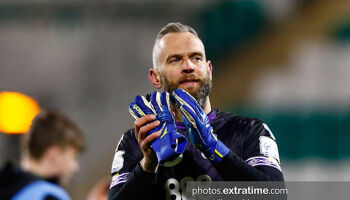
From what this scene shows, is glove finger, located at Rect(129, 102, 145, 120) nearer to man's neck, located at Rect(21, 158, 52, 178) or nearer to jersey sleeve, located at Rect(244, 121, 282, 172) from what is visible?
jersey sleeve, located at Rect(244, 121, 282, 172)

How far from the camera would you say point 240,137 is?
9.32 ft

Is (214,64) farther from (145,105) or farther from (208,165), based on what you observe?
(145,105)

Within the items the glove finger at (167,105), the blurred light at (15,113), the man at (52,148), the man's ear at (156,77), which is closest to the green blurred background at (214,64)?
the blurred light at (15,113)

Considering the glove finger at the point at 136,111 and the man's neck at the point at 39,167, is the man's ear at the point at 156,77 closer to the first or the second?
the glove finger at the point at 136,111

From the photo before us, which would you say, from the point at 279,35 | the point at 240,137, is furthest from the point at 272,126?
the point at 240,137

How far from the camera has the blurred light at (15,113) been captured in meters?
6.21

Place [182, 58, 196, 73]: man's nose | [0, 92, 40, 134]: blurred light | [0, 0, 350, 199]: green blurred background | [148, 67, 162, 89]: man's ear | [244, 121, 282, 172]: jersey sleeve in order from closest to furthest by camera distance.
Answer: [244, 121, 282, 172]: jersey sleeve, [182, 58, 196, 73]: man's nose, [148, 67, 162, 89]: man's ear, [0, 92, 40, 134]: blurred light, [0, 0, 350, 199]: green blurred background

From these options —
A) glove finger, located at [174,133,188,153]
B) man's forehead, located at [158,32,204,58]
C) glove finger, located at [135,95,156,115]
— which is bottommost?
glove finger, located at [174,133,188,153]

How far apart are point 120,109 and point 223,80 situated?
1.44 m

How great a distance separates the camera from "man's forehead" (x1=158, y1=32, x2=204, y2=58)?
9.52 feet

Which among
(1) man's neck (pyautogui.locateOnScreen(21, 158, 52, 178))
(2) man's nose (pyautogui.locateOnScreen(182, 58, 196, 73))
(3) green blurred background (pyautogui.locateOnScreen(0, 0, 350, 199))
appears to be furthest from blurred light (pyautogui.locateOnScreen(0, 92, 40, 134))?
(2) man's nose (pyautogui.locateOnScreen(182, 58, 196, 73))

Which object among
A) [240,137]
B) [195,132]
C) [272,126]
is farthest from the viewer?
[272,126]

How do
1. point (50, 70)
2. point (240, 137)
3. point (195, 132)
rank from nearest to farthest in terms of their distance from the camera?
point (195, 132) < point (240, 137) < point (50, 70)

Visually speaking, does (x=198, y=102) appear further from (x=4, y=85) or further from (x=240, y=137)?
(x=4, y=85)
